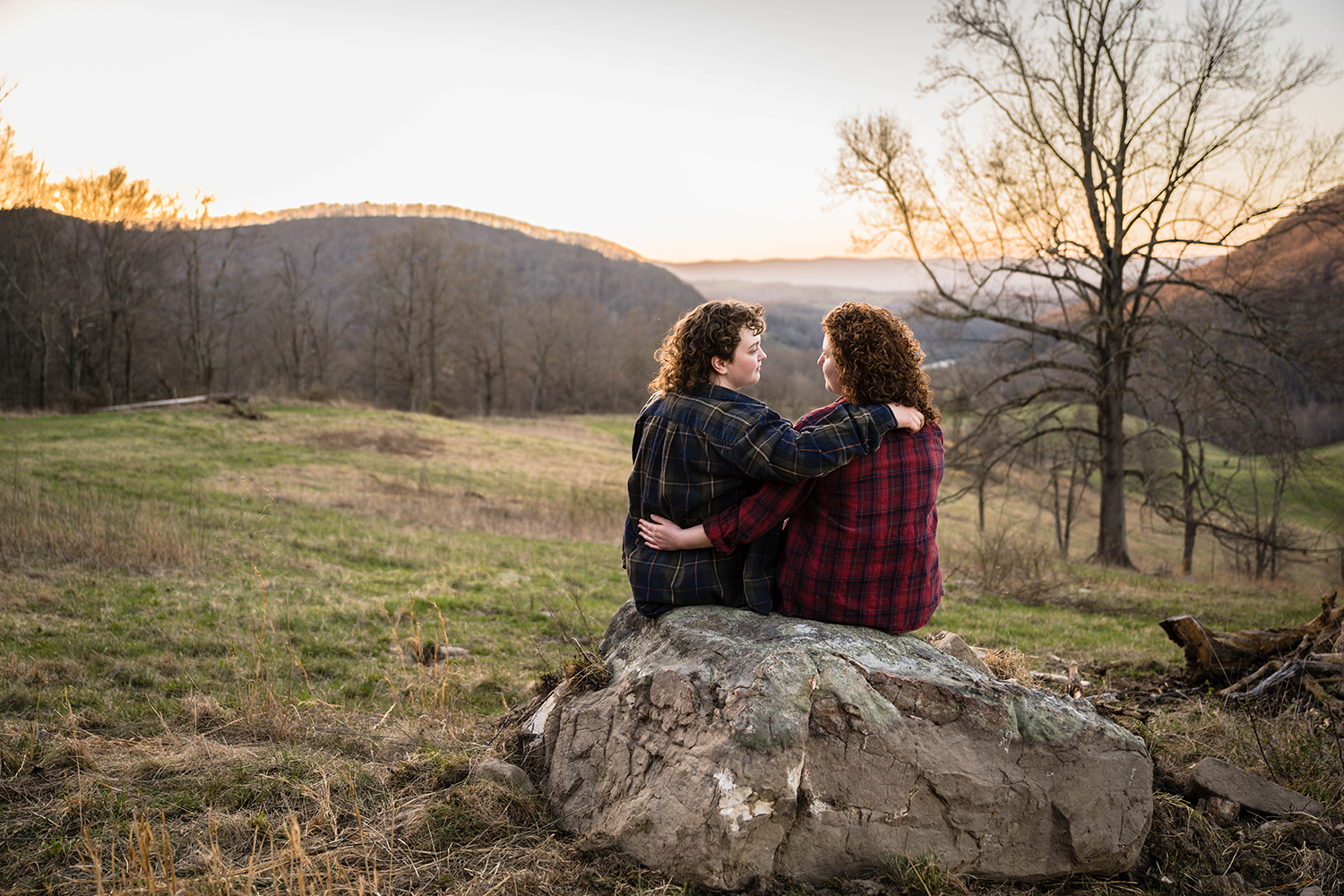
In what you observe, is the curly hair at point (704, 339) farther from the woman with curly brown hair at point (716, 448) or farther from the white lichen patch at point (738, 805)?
the white lichen patch at point (738, 805)

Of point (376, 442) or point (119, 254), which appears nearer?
point (376, 442)

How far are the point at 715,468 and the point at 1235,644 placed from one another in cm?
536

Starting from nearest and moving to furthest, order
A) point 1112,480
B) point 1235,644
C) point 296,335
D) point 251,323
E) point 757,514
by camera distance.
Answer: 1. point 757,514
2. point 1235,644
3. point 1112,480
4. point 296,335
5. point 251,323

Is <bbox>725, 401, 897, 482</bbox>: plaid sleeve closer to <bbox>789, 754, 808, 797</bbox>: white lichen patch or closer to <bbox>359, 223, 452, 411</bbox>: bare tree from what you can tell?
<bbox>789, 754, 808, 797</bbox>: white lichen patch

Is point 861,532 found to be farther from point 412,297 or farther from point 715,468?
point 412,297

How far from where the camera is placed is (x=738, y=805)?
9.96 feet

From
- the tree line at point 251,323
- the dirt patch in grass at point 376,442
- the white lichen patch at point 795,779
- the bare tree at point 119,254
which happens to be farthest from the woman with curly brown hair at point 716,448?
the bare tree at point 119,254

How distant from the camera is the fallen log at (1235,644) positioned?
5.80m

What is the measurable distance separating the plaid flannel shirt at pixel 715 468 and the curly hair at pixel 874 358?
18 centimetres

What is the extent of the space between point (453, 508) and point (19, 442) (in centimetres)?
1250

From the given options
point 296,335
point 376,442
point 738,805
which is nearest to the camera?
point 738,805

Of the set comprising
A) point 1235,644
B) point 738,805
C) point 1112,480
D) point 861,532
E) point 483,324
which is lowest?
point 1235,644

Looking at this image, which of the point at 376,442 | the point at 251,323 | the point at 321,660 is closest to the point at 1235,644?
the point at 321,660

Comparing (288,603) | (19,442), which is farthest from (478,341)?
(288,603)
